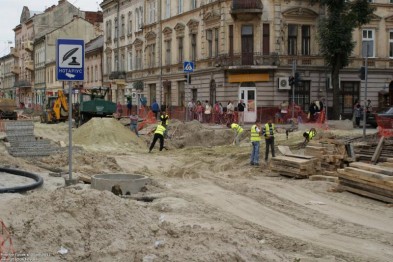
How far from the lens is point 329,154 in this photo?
59.4 feet

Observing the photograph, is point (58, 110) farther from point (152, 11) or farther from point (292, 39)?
point (292, 39)

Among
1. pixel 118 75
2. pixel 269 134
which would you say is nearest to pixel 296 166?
pixel 269 134

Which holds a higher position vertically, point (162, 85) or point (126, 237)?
point (162, 85)

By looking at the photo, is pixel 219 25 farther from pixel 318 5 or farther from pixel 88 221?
pixel 88 221

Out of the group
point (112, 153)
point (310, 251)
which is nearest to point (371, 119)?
point (112, 153)

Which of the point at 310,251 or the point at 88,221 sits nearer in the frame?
the point at 88,221

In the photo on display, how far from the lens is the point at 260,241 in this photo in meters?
8.76

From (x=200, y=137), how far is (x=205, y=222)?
19081mm

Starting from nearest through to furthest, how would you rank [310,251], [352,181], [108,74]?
[310,251] < [352,181] < [108,74]

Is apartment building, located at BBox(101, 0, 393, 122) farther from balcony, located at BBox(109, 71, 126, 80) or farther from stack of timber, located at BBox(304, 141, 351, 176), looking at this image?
stack of timber, located at BBox(304, 141, 351, 176)

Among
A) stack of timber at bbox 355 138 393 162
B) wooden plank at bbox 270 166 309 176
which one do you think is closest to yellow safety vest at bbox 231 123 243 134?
stack of timber at bbox 355 138 393 162

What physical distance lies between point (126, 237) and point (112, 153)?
59.1 feet

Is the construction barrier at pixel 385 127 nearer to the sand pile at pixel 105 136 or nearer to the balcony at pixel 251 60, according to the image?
the sand pile at pixel 105 136

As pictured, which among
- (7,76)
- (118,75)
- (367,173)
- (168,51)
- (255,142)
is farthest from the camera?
(7,76)
